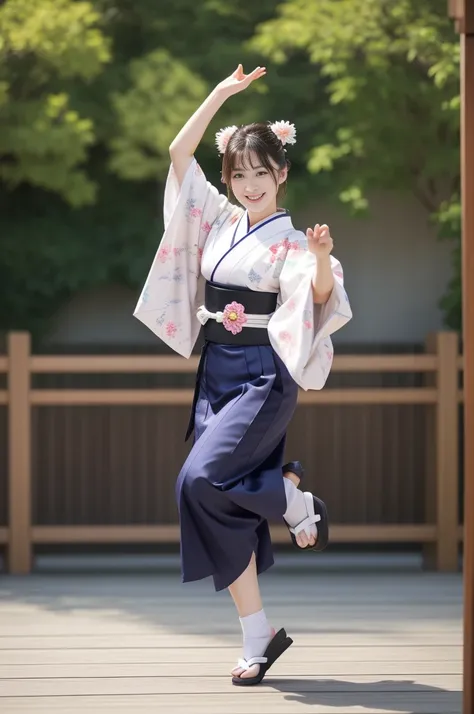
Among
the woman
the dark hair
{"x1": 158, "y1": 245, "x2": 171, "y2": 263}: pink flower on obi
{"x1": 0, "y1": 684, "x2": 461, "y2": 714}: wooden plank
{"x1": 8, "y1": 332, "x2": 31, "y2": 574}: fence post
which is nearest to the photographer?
{"x1": 0, "y1": 684, "x2": 461, "y2": 714}: wooden plank

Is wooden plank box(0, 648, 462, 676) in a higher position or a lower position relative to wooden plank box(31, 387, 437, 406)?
lower

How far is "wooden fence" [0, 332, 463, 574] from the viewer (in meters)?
5.55

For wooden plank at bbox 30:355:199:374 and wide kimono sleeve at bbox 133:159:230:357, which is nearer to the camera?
wide kimono sleeve at bbox 133:159:230:357

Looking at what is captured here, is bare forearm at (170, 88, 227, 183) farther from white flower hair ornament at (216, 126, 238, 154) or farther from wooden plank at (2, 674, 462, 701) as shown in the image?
wooden plank at (2, 674, 462, 701)

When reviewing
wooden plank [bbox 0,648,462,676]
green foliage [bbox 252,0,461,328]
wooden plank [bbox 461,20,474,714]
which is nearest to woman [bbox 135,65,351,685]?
Answer: wooden plank [bbox 0,648,462,676]

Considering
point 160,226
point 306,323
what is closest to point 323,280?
point 306,323

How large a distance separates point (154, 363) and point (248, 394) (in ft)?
6.85

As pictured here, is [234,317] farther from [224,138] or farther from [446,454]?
[446,454]

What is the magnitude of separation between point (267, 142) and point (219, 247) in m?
0.33

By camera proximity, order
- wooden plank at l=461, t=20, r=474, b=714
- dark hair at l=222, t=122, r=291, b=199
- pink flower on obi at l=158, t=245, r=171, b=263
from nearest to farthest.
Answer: wooden plank at l=461, t=20, r=474, b=714 < dark hair at l=222, t=122, r=291, b=199 < pink flower on obi at l=158, t=245, r=171, b=263

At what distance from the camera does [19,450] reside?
5559 mm

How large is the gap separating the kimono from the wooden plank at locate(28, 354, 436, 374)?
1843 millimetres

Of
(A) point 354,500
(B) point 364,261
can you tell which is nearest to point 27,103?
(B) point 364,261

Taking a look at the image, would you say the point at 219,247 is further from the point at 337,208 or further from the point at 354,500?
the point at 337,208
